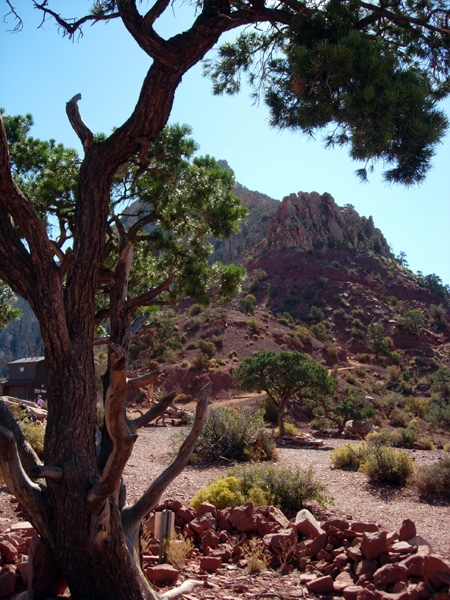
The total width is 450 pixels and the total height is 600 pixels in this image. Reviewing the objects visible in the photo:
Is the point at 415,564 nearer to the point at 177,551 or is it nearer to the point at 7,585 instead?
the point at 177,551

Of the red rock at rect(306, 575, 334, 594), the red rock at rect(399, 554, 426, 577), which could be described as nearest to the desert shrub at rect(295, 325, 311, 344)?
the red rock at rect(306, 575, 334, 594)

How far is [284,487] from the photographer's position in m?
8.33

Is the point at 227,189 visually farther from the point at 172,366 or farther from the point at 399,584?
the point at 172,366

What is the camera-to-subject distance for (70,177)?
8.05 metres

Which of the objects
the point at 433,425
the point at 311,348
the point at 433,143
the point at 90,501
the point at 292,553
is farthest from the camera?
the point at 311,348

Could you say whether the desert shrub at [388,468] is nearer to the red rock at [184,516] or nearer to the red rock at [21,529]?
the red rock at [184,516]

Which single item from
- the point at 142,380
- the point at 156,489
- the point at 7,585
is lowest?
the point at 7,585

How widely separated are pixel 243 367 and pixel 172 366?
1965 centimetres

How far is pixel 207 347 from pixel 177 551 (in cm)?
3958

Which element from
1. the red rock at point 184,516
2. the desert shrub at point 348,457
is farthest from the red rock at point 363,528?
the desert shrub at point 348,457

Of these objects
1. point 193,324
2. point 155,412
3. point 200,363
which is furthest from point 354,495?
point 193,324

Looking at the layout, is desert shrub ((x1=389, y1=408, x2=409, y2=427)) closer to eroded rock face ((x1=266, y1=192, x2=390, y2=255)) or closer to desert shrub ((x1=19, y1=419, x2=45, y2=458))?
desert shrub ((x1=19, y1=419, x2=45, y2=458))

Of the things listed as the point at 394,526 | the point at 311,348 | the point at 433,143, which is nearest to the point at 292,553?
the point at 394,526

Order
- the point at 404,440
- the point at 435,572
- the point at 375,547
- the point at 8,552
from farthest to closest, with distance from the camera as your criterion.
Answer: the point at 404,440 < the point at 375,547 < the point at 8,552 < the point at 435,572
